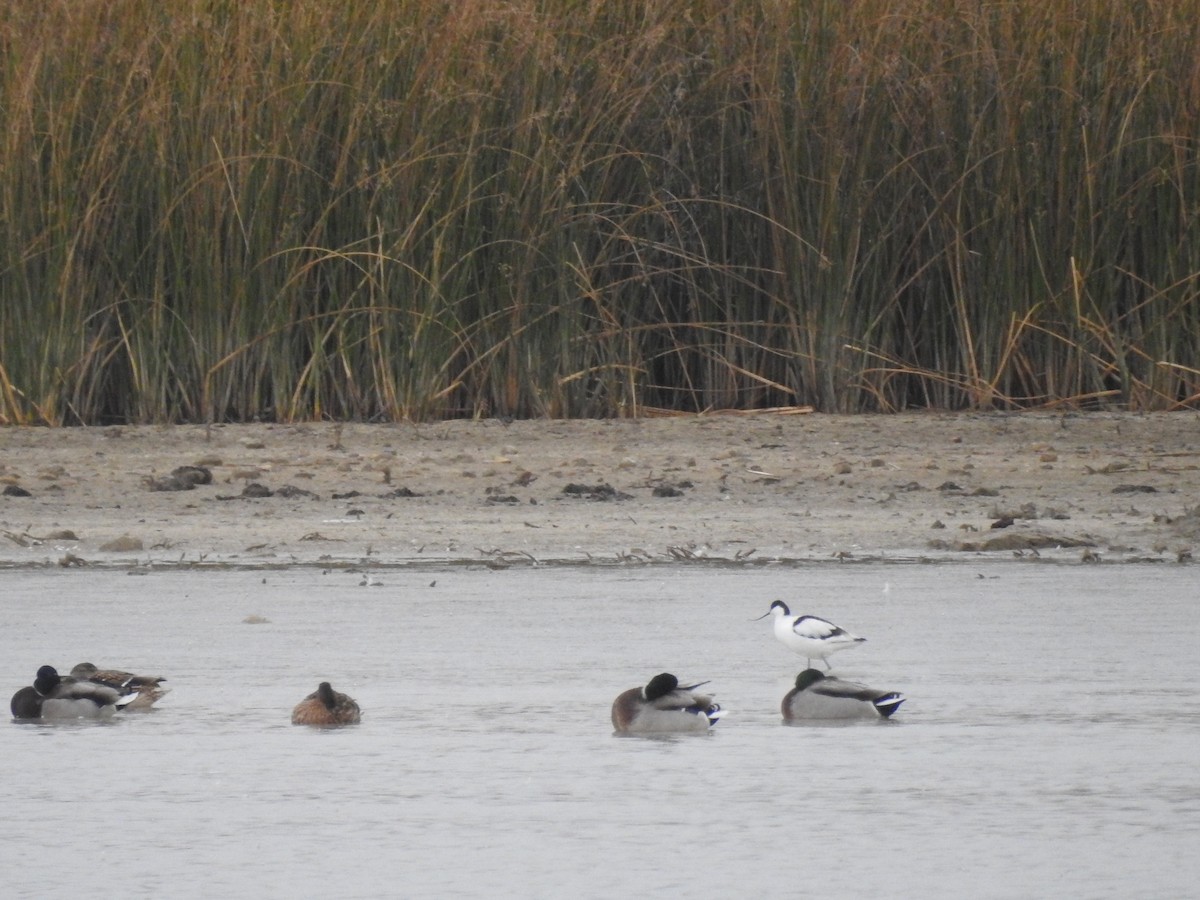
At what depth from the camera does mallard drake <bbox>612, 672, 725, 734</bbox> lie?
6055 mm

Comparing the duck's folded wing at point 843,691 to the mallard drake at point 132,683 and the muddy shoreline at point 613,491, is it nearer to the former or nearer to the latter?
the mallard drake at point 132,683

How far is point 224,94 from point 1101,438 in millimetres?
4579

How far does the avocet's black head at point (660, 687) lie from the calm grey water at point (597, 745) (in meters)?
0.13

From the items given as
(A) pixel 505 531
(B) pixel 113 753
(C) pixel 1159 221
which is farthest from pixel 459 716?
(C) pixel 1159 221

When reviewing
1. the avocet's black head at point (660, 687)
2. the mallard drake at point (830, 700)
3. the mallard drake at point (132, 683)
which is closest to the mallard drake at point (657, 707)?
the avocet's black head at point (660, 687)

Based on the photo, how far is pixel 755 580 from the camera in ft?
27.8

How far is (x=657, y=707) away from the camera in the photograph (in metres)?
6.06

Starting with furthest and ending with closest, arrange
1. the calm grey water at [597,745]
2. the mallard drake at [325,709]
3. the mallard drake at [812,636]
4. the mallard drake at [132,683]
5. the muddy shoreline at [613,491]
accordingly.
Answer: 1. the muddy shoreline at [613,491]
2. the mallard drake at [812,636]
3. the mallard drake at [132,683]
4. the mallard drake at [325,709]
5. the calm grey water at [597,745]

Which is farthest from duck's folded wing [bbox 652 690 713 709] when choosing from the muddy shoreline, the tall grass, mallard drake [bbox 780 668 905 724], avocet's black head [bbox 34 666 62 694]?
the tall grass

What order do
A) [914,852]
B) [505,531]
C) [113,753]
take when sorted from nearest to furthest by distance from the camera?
1. [914,852]
2. [113,753]
3. [505,531]

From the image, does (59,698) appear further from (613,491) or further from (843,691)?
(613,491)

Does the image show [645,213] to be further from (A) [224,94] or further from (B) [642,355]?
(A) [224,94]

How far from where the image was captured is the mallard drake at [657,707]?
6.05m

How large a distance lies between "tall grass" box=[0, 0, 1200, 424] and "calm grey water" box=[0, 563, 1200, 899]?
130 inches
